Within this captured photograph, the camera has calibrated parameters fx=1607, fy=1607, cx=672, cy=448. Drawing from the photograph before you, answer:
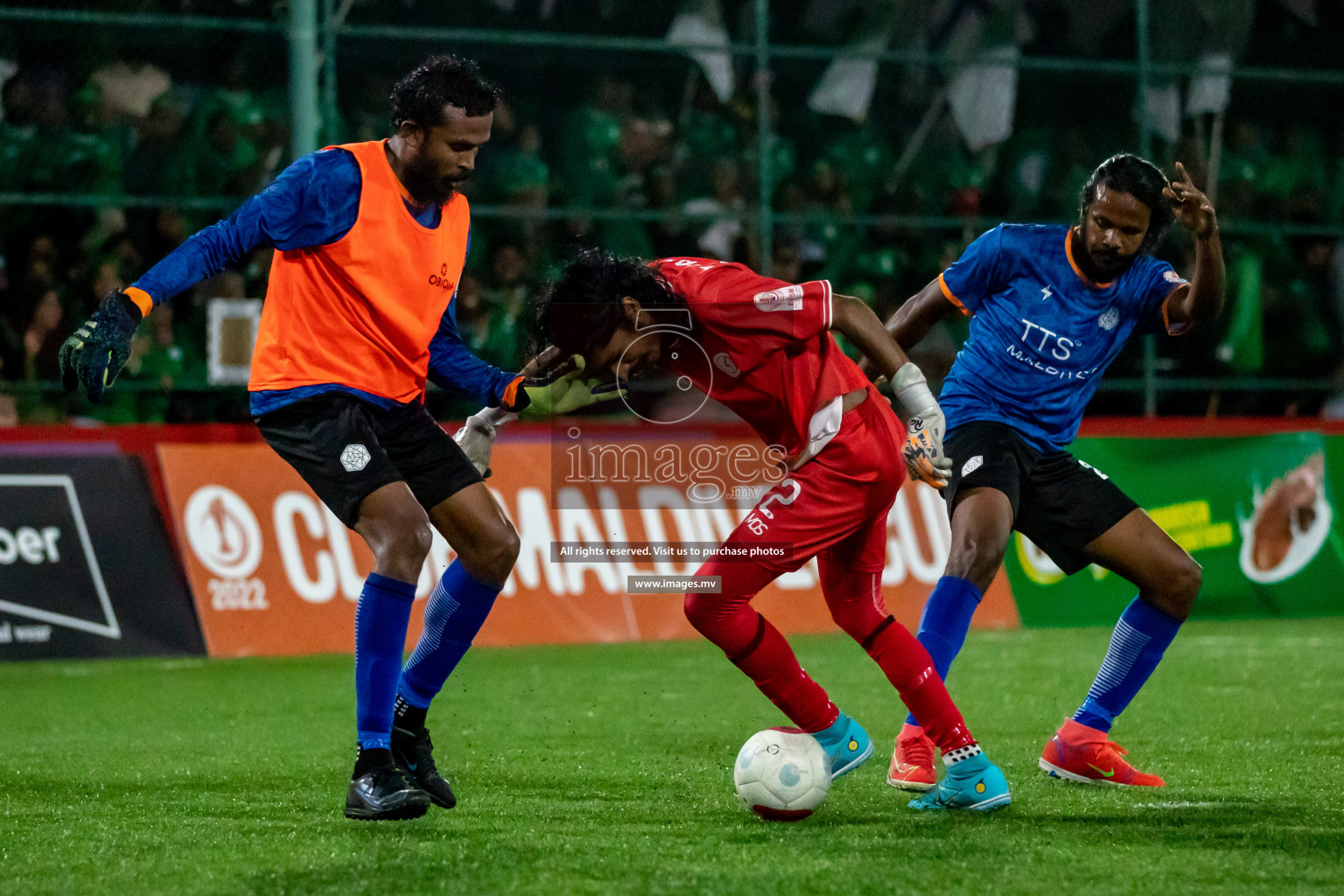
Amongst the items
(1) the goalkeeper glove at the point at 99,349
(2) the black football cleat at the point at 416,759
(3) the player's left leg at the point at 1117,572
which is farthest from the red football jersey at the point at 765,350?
(1) the goalkeeper glove at the point at 99,349

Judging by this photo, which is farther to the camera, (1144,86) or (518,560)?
(1144,86)

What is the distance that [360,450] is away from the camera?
4.67m

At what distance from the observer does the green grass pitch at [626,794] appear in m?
3.89

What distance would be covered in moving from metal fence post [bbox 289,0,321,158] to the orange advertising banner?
7.33 feet

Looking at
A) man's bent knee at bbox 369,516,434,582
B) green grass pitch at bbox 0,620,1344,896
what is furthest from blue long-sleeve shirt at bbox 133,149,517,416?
green grass pitch at bbox 0,620,1344,896

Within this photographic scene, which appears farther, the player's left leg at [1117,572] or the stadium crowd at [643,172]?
the stadium crowd at [643,172]

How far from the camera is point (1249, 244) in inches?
546

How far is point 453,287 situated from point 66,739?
283 centimetres

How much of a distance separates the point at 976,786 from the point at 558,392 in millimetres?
1865

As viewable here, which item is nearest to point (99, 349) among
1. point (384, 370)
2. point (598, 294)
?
point (384, 370)

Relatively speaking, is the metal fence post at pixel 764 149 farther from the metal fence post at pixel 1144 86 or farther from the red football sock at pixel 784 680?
the red football sock at pixel 784 680

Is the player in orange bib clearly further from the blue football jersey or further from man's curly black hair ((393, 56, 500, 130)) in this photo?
the blue football jersey

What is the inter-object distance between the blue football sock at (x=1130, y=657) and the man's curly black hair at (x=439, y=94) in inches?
107

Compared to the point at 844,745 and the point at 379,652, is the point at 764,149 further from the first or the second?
the point at 379,652
